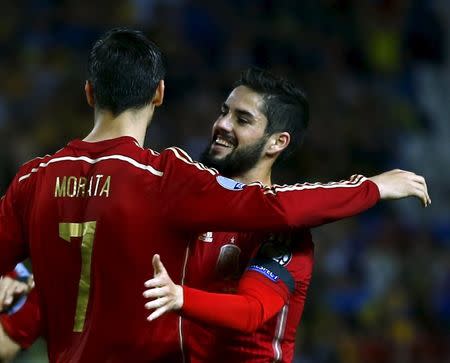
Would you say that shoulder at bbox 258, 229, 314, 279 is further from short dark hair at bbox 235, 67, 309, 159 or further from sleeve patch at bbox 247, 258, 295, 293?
short dark hair at bbox 235, 67, 309, 159

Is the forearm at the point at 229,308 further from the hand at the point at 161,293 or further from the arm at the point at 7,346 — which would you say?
the arm at the point at 7,346

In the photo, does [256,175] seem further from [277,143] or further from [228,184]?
[228,184]

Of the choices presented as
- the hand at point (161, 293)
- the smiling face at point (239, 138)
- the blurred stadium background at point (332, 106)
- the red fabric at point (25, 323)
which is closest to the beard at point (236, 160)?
the smiling face at point (239, 138)

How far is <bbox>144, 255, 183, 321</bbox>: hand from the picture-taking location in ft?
9.53

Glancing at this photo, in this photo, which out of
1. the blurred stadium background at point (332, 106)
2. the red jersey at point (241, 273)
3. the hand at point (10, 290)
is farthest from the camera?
the blurred stadium background at point (332, 106)

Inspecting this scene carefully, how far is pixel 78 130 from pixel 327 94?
268 cm

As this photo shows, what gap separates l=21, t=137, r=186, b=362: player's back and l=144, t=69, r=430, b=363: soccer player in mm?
157

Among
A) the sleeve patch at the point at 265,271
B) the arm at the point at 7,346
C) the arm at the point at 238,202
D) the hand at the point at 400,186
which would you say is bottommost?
the arm at the point at 7,346

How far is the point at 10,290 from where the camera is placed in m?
4.09

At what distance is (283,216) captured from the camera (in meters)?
3.17

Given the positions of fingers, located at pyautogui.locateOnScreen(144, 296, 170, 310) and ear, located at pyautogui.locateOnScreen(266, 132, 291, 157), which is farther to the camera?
ear, located at pyautogui.locateOnScreen(266, 132, 291, 157)

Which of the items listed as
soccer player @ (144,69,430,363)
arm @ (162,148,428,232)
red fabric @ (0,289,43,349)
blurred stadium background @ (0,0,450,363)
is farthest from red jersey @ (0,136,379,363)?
blurred stadium background @ (0,0,450,363)

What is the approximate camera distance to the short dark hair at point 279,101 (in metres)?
4.05

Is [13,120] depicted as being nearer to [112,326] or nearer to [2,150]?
[2,150]
